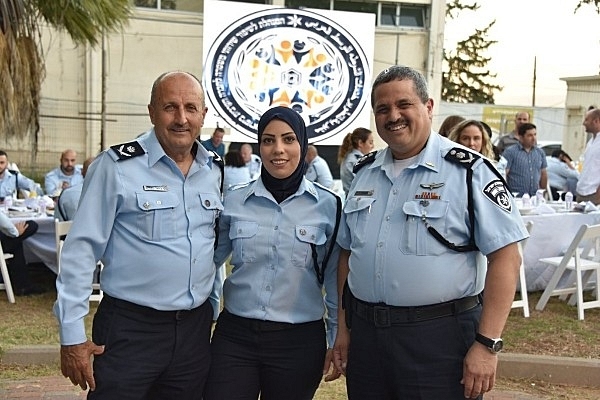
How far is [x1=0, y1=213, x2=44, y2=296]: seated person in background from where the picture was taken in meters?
6.82

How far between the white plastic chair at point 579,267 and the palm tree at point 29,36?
15.7ft

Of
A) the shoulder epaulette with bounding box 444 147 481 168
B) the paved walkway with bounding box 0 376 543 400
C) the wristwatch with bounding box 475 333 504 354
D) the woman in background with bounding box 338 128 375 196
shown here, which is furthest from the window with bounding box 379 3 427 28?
the wristwatch with bounding box 475 333 504 354

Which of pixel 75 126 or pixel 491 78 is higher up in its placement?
pixel 491 78

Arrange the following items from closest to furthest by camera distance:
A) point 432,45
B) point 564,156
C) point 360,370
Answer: point 360,370 → point 564,156 → point 432,45

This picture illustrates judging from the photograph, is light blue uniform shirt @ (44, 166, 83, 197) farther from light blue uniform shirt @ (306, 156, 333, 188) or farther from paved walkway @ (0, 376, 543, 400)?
paved walkway @ (0, 376, 543, 400)

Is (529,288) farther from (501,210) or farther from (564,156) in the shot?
(564,156)

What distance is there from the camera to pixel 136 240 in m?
2.60

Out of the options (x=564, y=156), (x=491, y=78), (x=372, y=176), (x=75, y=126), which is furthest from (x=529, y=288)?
(x=491, y=78)

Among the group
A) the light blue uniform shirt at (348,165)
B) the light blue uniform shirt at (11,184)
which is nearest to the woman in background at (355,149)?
the light blue uniform shirt at (348,165)

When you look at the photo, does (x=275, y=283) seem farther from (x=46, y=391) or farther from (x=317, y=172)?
(x=317, y=172)

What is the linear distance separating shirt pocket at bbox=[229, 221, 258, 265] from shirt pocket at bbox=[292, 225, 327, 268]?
0.55 ft

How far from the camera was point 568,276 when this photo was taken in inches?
285

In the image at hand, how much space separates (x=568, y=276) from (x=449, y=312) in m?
5.35

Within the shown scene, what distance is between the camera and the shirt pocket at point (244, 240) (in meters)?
2.76
